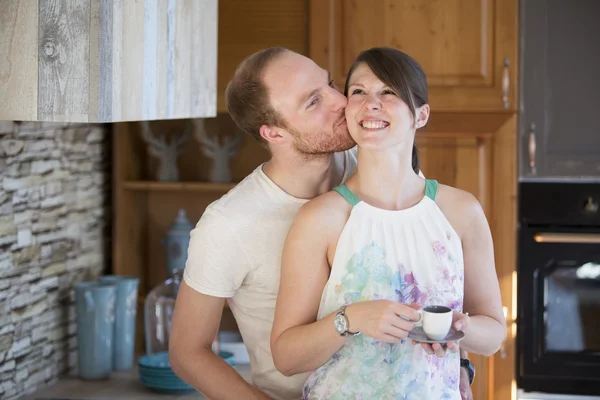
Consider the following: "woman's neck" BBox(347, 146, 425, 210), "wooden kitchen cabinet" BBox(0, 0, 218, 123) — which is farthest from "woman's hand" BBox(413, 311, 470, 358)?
"wooden kitchen cabinet" BBox(0, 0, 218, 123)

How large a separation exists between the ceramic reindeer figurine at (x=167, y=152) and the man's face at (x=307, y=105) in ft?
4.96

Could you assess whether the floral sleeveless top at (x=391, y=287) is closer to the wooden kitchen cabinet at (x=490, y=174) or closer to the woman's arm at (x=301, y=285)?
the woman's arm at (x=301, y=285)

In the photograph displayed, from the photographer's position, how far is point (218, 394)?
189 cm

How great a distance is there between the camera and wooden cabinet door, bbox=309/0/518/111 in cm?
297

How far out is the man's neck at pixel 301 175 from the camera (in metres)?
1.91

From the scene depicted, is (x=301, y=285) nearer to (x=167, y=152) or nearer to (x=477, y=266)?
(x=477, y=266)

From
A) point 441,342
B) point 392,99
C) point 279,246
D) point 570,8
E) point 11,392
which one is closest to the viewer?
point 441,342

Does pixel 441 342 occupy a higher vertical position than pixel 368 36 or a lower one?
lower

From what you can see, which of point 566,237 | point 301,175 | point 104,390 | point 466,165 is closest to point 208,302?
point 301,175

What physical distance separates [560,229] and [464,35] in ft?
2.41

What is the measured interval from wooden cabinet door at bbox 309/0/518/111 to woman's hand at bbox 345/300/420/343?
1.59 m

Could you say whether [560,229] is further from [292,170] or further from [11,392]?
[11,392]

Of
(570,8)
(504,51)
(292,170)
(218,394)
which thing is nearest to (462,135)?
(504,51)

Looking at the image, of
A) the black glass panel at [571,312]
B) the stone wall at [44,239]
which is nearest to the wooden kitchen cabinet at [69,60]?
the stone wall at [44,239]
